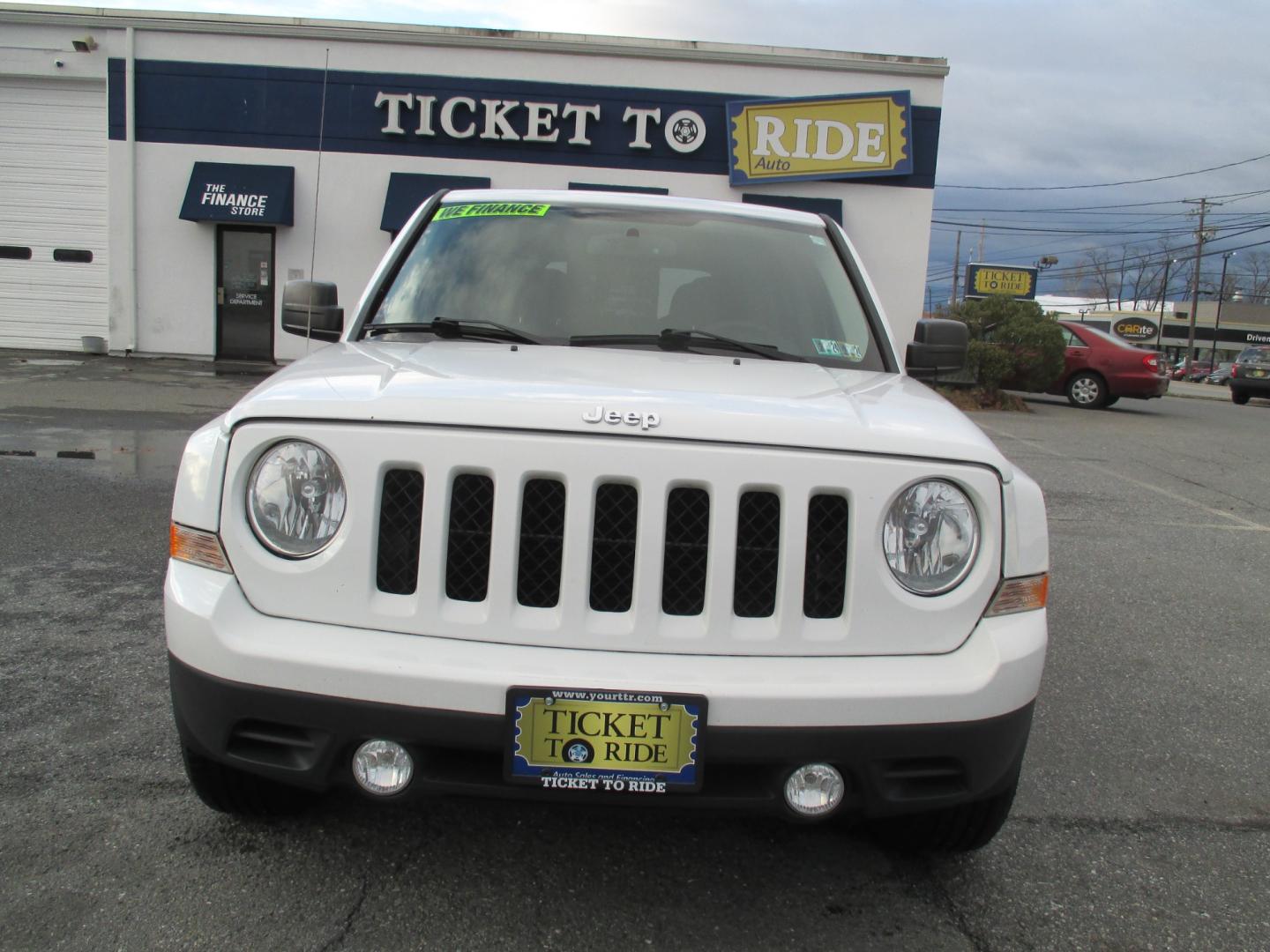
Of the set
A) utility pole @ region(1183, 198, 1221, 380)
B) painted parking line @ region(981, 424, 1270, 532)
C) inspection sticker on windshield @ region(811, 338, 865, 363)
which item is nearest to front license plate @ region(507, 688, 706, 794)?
inspection sticker on windshield @ region(811, 338, 865, 363)

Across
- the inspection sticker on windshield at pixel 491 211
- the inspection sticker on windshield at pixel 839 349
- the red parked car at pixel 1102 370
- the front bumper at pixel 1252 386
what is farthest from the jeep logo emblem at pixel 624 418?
the front bumper at pixel 1252 386

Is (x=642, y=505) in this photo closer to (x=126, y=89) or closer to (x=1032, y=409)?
(x=1032, y=409)

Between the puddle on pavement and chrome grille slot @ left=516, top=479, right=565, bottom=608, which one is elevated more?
chrome grille slot @ left=516, top=479, right=565, bottom=608

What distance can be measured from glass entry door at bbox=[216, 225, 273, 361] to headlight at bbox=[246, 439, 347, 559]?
16.8 meters

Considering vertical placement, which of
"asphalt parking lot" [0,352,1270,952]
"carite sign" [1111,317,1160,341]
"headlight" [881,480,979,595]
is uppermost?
"carite sign" [1111,317,1160,341]

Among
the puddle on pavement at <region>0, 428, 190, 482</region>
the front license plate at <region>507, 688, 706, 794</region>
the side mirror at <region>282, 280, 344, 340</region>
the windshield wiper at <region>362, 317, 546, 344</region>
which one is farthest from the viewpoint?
the puddle on pavement at <region>0, 428, 190, 482</region>

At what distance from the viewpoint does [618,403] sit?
2.16m

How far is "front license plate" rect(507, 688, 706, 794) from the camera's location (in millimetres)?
1976

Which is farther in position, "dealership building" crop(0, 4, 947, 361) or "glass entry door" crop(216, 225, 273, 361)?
"glass entry door" crop(216, 225, 273, 361)

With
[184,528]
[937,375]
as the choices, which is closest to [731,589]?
[184,528]

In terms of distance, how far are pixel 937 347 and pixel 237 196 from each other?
1604 cm

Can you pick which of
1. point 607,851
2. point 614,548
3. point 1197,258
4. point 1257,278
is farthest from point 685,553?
point 1257,278

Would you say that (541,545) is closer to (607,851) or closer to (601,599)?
(601,599)

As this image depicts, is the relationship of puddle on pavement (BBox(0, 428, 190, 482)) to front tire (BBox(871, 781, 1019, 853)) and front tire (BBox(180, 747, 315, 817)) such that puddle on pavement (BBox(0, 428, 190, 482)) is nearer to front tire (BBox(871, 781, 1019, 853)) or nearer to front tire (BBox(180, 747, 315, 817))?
front tire (BBox(180, 747, 315, 817))
